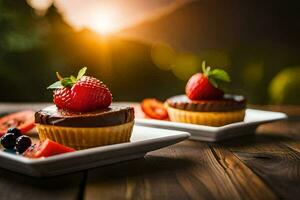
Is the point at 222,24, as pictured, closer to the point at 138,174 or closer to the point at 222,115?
the point at 222,115

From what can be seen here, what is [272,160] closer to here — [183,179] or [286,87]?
[183,179]

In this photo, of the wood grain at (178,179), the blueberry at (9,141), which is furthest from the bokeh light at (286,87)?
the blueberry at (9,141)

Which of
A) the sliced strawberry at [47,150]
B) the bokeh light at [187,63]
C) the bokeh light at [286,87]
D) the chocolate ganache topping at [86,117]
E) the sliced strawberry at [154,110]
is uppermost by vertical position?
the chocolate ganache topping at [86,117]

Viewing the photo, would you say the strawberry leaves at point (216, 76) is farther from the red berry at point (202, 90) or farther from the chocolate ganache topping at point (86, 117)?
the chocolate ganache topping at point (86, 117)

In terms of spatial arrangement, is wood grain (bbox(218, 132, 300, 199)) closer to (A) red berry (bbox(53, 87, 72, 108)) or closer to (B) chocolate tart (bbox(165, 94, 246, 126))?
(B) chocolate tart (bbox(165, 94, 246, 126))

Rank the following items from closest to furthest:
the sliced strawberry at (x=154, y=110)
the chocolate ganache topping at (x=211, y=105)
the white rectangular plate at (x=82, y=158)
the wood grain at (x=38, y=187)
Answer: the wood grain at (x=38, y=187), the white rectangular plate at (x=82, y=158), the chocolate ganache topping at (x=211, y=105), the sliced strawberry at (x=154, y=110)

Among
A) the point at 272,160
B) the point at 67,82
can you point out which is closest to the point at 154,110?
the point at 67,82

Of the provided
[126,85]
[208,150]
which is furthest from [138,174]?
[126,85]
